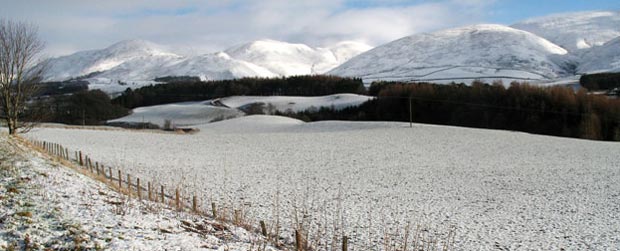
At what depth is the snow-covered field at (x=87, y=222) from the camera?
28.7ft

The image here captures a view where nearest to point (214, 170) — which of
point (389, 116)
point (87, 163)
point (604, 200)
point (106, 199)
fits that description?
point (87, 163)

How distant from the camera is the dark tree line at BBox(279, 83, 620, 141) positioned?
58625 millimetres

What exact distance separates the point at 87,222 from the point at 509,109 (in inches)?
2578

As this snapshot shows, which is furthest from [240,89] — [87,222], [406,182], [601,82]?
[87,222]

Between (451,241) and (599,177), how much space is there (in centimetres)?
1438

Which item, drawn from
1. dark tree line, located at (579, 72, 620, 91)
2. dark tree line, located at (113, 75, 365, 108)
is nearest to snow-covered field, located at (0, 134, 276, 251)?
dark tree line, located at (113, 75, 365, 108)

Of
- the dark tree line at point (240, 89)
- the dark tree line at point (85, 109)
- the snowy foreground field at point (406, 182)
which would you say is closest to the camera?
the snowy foreground field at point (406, 182)

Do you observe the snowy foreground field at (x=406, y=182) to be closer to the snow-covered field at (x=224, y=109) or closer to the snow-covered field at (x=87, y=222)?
the snow-covered field at (x=87, y=222)

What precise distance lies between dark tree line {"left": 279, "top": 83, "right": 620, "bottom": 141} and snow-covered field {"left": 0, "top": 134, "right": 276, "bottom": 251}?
42.9 m

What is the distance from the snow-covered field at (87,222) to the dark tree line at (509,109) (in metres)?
42.9

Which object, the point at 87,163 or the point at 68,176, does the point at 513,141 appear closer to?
the point at 87,163

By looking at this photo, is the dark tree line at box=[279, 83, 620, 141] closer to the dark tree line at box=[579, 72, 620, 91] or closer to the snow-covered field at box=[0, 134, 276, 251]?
the snow-covered field at box=[0, 134, 276, 251]

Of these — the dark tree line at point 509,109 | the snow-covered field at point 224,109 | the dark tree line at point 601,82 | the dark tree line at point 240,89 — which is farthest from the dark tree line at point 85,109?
the dark tree line at point 601,82

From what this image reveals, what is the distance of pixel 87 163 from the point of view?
2489 cm
